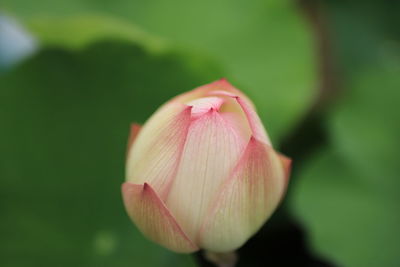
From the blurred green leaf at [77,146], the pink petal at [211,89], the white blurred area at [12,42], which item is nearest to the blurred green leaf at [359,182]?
the blurred green leaf at [77,146]

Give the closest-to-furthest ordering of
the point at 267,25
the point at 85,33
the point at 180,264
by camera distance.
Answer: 1. the point at 180,264
2. the point at 85,33
3. the point at 267,25

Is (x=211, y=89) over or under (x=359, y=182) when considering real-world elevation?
over

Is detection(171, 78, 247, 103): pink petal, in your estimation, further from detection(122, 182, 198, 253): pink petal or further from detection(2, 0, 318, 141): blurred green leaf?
detection(2, 0, 318, 141): blurred green leaf

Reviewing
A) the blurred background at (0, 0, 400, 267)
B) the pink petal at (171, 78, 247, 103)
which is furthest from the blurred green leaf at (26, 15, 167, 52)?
the pink petal at (171, 78, 247, 103)

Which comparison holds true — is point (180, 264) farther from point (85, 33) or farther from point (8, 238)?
point (85, 33)

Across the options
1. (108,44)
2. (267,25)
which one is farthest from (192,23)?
(108,44)

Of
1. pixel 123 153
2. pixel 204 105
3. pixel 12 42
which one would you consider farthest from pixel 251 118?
pixel 12 42

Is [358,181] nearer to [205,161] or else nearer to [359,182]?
[359,182]
